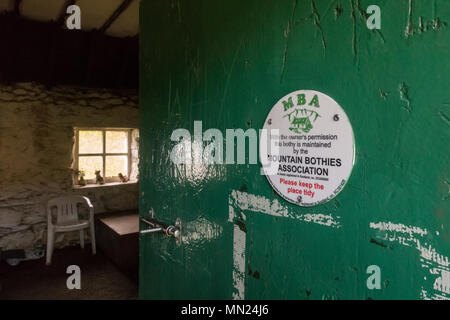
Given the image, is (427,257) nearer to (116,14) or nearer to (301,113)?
(301,113)

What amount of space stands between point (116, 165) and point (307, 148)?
172 inches

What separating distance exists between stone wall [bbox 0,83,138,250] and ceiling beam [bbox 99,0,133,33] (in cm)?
117

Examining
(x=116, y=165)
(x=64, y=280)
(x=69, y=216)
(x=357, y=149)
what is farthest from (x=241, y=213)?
(x=116, y=165)

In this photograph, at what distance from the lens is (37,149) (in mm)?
3859

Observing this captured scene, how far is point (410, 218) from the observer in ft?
1.80

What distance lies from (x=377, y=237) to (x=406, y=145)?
0.64ft

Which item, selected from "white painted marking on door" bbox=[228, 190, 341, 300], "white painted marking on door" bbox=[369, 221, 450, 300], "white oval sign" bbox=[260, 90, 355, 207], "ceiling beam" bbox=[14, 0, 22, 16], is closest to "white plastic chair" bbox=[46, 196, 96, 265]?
"ceiling beam" bbox=[14, 0, 22, 16]

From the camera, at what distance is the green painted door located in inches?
20.8

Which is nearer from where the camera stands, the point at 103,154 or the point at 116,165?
the point at 103,154

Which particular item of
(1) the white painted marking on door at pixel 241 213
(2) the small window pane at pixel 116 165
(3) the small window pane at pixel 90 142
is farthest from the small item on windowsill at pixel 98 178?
(1) the white painted marking on door at pixel 241 213

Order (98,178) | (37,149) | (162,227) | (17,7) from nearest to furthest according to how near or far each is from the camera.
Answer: (162,227), (17,7), (37,149), (98,178)

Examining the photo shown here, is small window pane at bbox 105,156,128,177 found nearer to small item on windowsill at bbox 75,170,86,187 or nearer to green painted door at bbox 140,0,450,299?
small item on windowsill at bbox 75,170,86,187

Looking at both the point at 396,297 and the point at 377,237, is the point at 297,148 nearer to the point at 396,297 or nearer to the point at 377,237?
the point at 377,237
